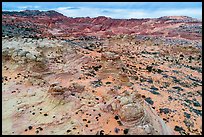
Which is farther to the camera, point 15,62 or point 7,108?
→ point 15,62

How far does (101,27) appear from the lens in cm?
14062

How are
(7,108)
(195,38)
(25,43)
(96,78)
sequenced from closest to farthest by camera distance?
(7,108), (96,78), (25,43), (195,38)

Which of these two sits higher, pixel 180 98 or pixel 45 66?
pixel 45 66

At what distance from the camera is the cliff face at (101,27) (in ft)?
334

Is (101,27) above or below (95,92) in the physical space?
below

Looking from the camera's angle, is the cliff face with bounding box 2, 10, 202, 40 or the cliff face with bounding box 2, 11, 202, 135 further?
the cliff face with bounding box 2, 10, 202, 40

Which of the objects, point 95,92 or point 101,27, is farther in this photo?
point 101,27

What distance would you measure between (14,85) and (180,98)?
851 inches

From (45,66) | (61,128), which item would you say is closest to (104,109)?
(61,128)

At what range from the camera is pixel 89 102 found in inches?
1092

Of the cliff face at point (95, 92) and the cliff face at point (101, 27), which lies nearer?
the cliff face at point (95, 92)

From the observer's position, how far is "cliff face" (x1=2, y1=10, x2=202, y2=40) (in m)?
102

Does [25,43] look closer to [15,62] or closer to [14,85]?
[15,62]

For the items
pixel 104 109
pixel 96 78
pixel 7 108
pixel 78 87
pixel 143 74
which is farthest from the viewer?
pixel 143 74
